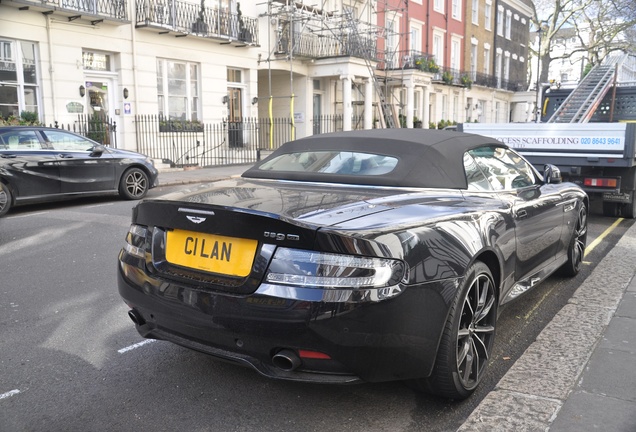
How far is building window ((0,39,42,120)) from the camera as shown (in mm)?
14945

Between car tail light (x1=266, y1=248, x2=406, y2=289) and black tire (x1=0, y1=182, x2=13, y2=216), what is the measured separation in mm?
8323

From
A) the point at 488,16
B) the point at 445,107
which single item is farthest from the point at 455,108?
the point at 488,16

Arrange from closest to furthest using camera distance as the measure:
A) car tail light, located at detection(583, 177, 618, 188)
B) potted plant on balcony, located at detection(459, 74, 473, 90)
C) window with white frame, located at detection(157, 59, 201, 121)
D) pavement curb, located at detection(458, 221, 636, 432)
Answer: pavement curb, located at detection(458, 221, 636, 432) → car tail light, located at detection(583, 177, 618, 188) → window with white frame, located at detection(157, 59, 201, 121) → potted plant on balcony, located at detection(459, 74, 473, 90)

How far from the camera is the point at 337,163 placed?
4117 millimetres

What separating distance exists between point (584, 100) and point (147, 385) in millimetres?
13869

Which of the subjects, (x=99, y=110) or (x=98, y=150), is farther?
(x=99, y=110)

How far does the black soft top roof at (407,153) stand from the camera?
377 centimetres

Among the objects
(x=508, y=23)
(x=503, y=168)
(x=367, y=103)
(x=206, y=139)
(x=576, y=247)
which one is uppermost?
(x=508, y=23)

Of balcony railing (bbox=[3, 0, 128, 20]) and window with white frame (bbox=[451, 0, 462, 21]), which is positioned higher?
window with white frame (bbox=[451, 0, 462, 21])

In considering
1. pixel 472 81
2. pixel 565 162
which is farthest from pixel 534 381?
pixel 472 81

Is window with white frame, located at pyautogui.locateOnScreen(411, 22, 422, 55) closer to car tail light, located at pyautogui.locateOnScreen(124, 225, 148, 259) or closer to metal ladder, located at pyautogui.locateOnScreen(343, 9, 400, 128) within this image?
metal ladder, located at pyautogui.locateOnScreen(343, 9, 400, 128)

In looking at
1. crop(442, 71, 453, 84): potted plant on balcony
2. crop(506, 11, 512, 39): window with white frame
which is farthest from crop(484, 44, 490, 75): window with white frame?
crop(442, 71, 453, 84): potted plant on balcony

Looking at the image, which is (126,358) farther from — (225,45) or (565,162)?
(225,45)

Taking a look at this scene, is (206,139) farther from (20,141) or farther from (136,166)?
(20,141)
